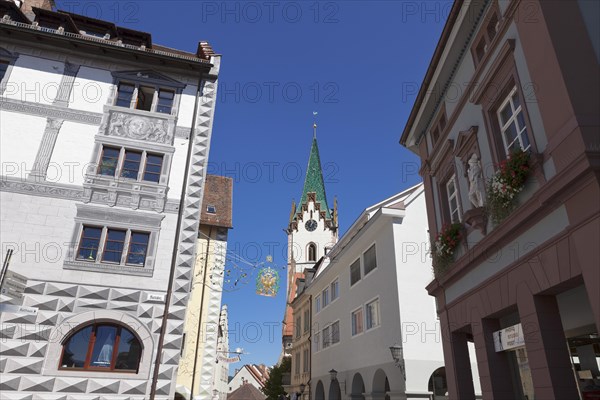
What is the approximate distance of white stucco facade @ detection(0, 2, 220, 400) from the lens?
12.0m

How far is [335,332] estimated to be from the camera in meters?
26.9

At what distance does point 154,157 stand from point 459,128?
33.4ft

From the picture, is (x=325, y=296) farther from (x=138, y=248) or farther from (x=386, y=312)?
(x=138, y=248)

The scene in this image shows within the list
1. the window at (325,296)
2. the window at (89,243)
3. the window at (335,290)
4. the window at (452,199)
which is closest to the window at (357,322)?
the window at (335,290)

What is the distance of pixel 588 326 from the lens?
9.22 m

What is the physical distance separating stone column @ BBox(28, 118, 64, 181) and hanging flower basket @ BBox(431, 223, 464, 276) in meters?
12.6

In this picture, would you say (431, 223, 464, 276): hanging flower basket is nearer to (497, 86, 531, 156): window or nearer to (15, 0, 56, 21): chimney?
(497, 86, 531, 156): window

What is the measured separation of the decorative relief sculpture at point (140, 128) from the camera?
1527 centimetres

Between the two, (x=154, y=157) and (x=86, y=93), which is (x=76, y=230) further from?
(x=86, y=93)

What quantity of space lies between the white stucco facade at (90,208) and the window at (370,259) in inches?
423

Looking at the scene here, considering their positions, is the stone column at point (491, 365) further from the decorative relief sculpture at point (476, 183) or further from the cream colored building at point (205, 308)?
the cream colored building at point (205, 308)

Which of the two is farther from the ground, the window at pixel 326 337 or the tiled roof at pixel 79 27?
the tiled roof at pixel 79 27

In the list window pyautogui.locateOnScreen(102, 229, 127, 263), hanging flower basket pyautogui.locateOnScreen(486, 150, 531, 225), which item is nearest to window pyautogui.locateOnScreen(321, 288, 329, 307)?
window pyautogui.locateOnScreen(102, 229, 127, 263)

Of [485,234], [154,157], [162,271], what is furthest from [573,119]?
[154,157]
